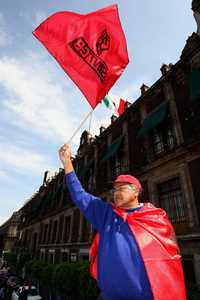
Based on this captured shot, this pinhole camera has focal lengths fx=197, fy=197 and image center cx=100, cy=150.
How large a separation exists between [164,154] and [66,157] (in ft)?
28.8

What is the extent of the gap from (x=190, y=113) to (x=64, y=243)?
15.7 m

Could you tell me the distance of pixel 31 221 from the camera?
30.6 meters

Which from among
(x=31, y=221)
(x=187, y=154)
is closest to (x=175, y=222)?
(x=187, y=154)

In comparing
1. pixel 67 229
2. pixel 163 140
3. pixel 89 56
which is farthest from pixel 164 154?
pixel 67 229

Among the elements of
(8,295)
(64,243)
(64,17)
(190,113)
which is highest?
(190,113)

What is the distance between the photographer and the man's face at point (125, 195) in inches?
81.7

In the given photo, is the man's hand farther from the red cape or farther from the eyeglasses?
the red cape

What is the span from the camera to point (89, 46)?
470cm

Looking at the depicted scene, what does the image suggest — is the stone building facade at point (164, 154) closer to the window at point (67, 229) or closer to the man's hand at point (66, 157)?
the window at point (67, 229)

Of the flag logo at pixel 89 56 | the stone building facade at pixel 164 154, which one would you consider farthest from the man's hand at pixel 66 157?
the stone building facade at pixel 164 154

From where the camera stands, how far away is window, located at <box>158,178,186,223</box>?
9.13 m

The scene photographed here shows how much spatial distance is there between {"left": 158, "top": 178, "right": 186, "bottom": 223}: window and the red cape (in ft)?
26.1

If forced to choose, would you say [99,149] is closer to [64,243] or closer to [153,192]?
[153,192]

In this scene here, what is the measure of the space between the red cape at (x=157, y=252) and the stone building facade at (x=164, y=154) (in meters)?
7.37
